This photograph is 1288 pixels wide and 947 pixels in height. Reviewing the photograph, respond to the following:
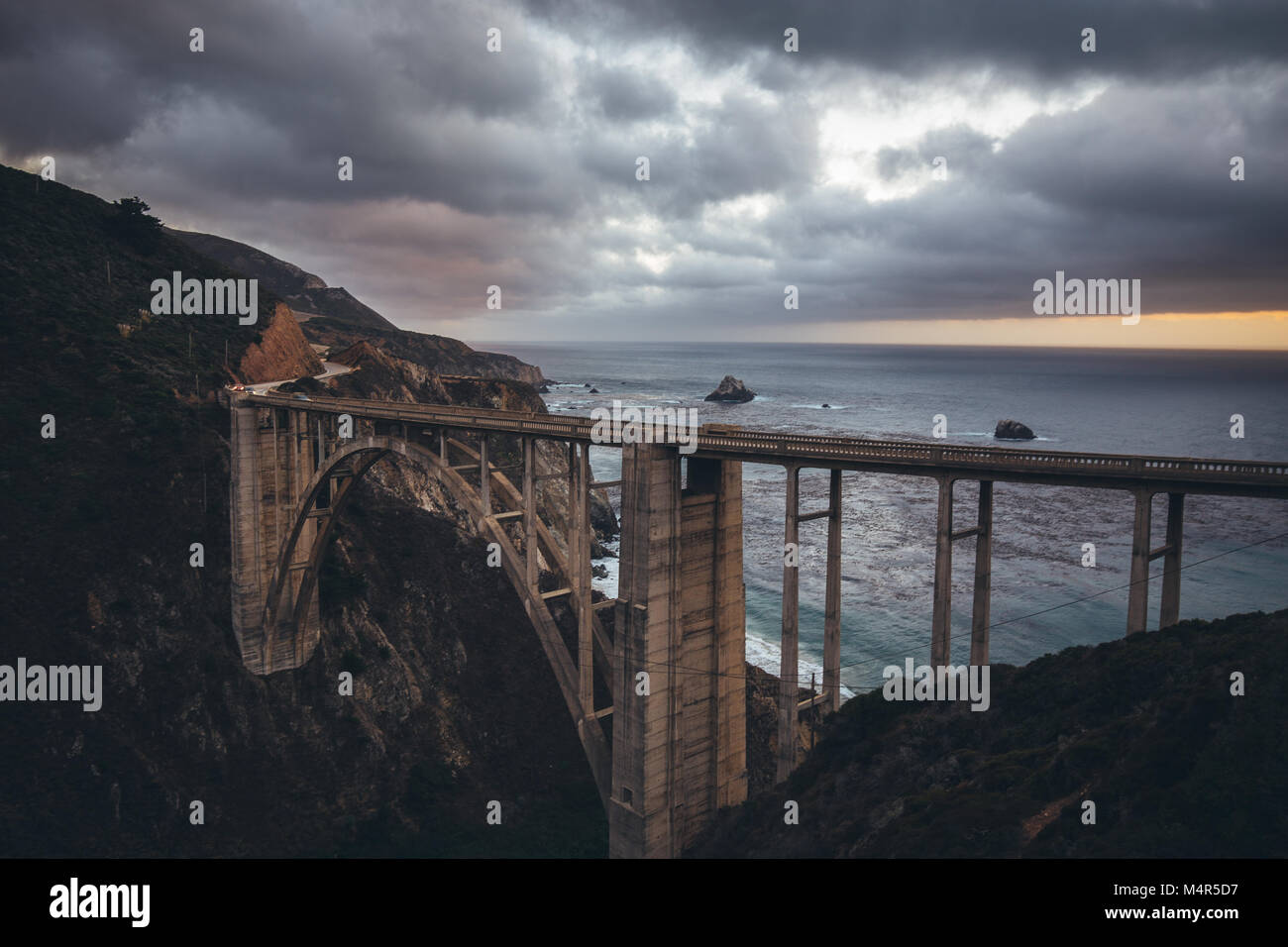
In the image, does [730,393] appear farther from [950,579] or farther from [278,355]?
[950,579]

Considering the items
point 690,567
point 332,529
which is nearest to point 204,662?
point 332,529

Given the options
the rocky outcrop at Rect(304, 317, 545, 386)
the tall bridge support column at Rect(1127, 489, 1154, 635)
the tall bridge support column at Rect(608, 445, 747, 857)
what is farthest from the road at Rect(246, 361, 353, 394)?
the tall bridge support column at Rect(1127, 489, 1154, 635)

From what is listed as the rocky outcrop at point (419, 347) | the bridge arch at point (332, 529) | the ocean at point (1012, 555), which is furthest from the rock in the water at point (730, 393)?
the bridge arch at point (332, 529)

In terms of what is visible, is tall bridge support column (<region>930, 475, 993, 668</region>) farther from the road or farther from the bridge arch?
the road
